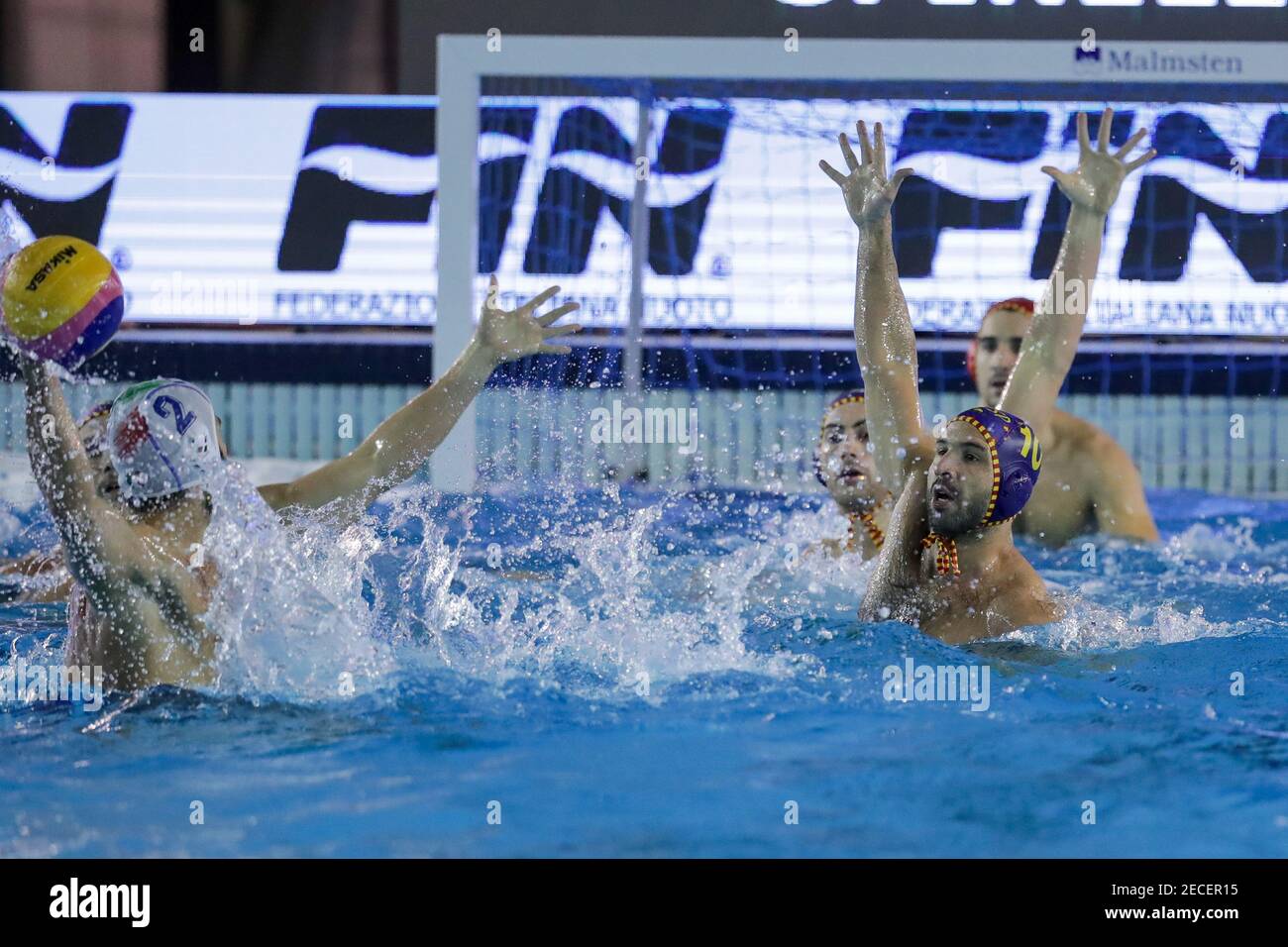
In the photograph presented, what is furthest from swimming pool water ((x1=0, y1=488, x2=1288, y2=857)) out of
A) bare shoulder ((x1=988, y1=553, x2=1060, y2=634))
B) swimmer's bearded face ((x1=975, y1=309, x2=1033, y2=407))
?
swimmer's bearded face ((x1=975, y1=309, x2=1033, y2=407))

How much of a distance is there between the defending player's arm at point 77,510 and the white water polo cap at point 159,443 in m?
0.09

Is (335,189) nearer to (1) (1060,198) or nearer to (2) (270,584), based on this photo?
(1) (1060,198)

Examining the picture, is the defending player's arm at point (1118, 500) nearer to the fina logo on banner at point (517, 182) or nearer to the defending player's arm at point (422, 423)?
the defending player's arm at point (422, 423)

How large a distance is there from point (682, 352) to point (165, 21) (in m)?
3.87

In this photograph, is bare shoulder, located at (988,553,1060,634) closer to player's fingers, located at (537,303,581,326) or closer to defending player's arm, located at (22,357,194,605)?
player's fingers, located at (537,303,581,326)

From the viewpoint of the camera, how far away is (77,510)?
99.4 inches

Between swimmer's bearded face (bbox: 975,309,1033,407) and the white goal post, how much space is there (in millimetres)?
1193

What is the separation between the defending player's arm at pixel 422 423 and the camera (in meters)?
3.42

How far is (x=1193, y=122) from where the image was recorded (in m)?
7.78

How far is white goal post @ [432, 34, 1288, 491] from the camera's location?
18.7 feet

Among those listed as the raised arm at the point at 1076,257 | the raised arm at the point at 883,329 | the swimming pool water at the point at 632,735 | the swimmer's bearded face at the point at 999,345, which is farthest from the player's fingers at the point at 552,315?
the swimmer's bearded face at the point at 999,345
